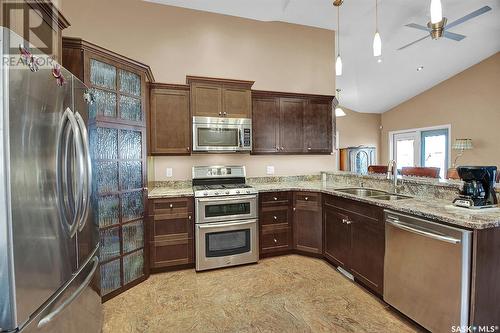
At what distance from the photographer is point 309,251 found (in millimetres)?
3252

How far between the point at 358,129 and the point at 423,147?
1.89 m

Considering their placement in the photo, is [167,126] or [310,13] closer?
[167,126]

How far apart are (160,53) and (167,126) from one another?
1.09 metres

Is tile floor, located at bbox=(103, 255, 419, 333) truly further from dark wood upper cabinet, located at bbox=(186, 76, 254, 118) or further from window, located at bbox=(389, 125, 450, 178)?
window, located at bbox=(389, 125, 450, 178)

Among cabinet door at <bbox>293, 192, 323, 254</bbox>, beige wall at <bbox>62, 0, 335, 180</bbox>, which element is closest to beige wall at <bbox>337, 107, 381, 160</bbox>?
beige wall at <bbox>62, 0, 335, 180</bbox>

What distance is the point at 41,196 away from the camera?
1.13 meters

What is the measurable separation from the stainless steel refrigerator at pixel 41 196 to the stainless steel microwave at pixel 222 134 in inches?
65.4

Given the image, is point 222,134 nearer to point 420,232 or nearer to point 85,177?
point 85,177

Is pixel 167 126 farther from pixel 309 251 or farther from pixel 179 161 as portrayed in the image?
pixel 309 251

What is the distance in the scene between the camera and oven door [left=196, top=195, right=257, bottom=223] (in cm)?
286

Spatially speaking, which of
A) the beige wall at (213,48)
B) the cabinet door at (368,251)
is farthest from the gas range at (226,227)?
the cabinet door at (368,251)

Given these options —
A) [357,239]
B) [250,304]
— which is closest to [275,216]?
[357,239]

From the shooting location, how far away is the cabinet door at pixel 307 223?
10.4 ft

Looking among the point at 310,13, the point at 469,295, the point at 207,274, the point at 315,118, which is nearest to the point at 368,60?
the point at 310,13
